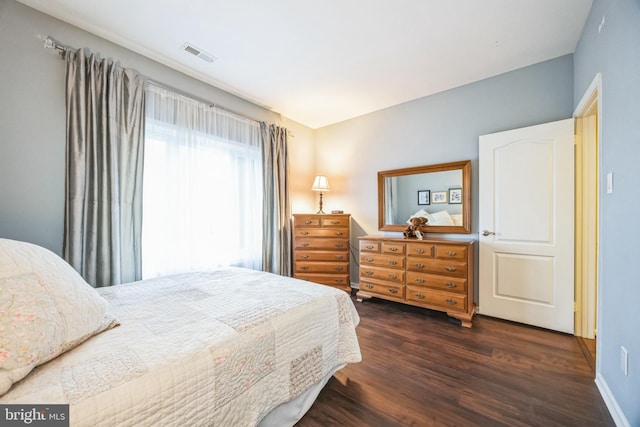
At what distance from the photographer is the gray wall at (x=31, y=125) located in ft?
5.57

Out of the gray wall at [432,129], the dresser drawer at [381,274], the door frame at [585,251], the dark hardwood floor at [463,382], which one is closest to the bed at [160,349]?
the dark hardwood floor at [463,382]

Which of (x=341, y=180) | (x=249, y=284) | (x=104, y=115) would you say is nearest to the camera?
(x=249, y=284)

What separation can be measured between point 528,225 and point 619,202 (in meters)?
1.25

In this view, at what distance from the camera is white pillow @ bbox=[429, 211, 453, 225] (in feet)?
9.85

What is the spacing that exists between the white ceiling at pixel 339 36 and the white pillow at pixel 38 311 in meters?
1.93

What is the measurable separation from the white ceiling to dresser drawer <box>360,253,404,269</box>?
6.83 feet

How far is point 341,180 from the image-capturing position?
405cm

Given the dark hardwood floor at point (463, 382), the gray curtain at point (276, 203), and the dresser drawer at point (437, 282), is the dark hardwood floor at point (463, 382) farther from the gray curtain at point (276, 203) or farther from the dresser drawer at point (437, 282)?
the gray curtain at point (276, 203)

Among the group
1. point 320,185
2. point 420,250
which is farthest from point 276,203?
point 420,250

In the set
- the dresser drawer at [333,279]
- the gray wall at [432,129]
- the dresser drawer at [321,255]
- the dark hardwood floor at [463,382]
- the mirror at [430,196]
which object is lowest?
the dark hardwood floor at [463,382]

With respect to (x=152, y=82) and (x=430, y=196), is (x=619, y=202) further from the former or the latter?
(x=152, y=82)

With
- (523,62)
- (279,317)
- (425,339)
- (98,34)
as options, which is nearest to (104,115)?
(98,34)

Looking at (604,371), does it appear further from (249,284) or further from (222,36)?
(222,36)

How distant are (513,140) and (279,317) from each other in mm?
2889
